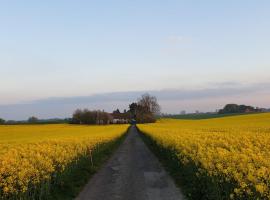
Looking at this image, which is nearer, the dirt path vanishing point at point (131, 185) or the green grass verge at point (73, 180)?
the dirt path vanishing point at point (131, 185)

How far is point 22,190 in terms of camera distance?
13281 millimetres

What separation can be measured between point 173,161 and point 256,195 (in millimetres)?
13939

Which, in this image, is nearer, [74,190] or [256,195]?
[256,195]

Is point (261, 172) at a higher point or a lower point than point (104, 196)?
higher

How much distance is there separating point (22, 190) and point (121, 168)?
12049 millimetres

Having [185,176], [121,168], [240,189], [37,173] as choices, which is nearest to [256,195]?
[240,189]

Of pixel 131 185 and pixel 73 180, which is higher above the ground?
pixel 73 180

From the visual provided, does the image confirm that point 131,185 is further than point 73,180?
No

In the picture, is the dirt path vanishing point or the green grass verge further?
the green grass verge

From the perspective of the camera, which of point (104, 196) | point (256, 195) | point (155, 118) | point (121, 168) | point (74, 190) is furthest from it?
point (155, 118)

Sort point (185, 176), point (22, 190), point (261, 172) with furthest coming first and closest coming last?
point (185, 176) < point (22, 190) < point (261, 172)

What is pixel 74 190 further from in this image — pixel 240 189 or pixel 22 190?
pixel 240 189

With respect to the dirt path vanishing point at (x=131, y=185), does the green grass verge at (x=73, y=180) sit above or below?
above

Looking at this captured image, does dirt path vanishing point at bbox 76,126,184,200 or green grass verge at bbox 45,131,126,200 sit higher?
green grass verge at bbox 45,131,126,200
